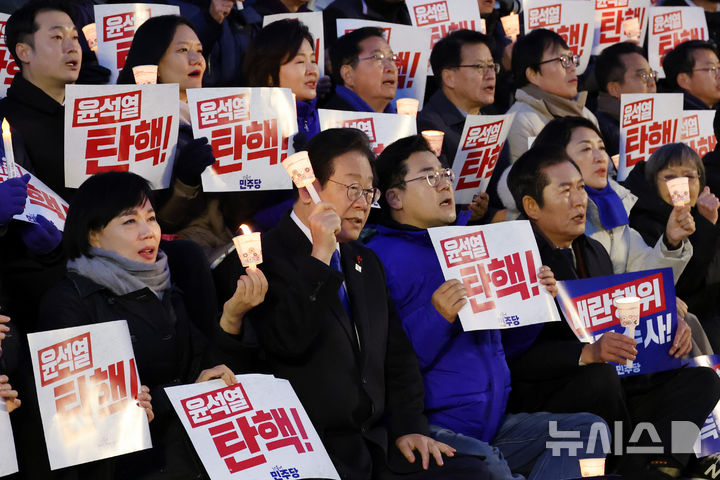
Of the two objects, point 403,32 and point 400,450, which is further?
point 403,32

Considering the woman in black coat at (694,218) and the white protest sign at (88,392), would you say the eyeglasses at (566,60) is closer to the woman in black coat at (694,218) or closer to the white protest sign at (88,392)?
the woman in black coat at (694,218)

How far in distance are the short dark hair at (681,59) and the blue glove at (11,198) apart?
5.82m

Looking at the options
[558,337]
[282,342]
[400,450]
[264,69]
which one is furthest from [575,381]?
[264,69]

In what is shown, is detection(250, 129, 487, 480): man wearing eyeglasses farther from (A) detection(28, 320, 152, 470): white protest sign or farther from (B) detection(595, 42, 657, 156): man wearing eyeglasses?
(B) detection(595, 42, 657, 156): man wearing eyeglasses

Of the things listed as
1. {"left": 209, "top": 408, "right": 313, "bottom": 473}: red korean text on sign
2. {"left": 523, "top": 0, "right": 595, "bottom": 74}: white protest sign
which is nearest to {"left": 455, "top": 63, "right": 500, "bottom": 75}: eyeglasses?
{"left": 523, "top": 0, "right": 595, "bottom": 74}: white protest sign

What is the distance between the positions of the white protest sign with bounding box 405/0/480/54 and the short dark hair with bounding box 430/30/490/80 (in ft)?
0.96

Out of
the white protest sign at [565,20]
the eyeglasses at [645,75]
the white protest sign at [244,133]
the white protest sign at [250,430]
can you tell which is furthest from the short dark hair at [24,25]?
the eyeglasses at [645,75]

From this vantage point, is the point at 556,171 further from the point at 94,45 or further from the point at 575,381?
the point at 94,45

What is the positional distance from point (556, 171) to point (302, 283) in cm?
189

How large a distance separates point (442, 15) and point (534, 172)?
8.65 feet

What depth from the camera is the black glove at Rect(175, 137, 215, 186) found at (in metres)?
5.16

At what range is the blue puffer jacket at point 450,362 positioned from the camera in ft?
15.7

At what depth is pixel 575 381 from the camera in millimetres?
5086

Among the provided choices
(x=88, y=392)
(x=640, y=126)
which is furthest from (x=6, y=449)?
(x=640, y=126)
